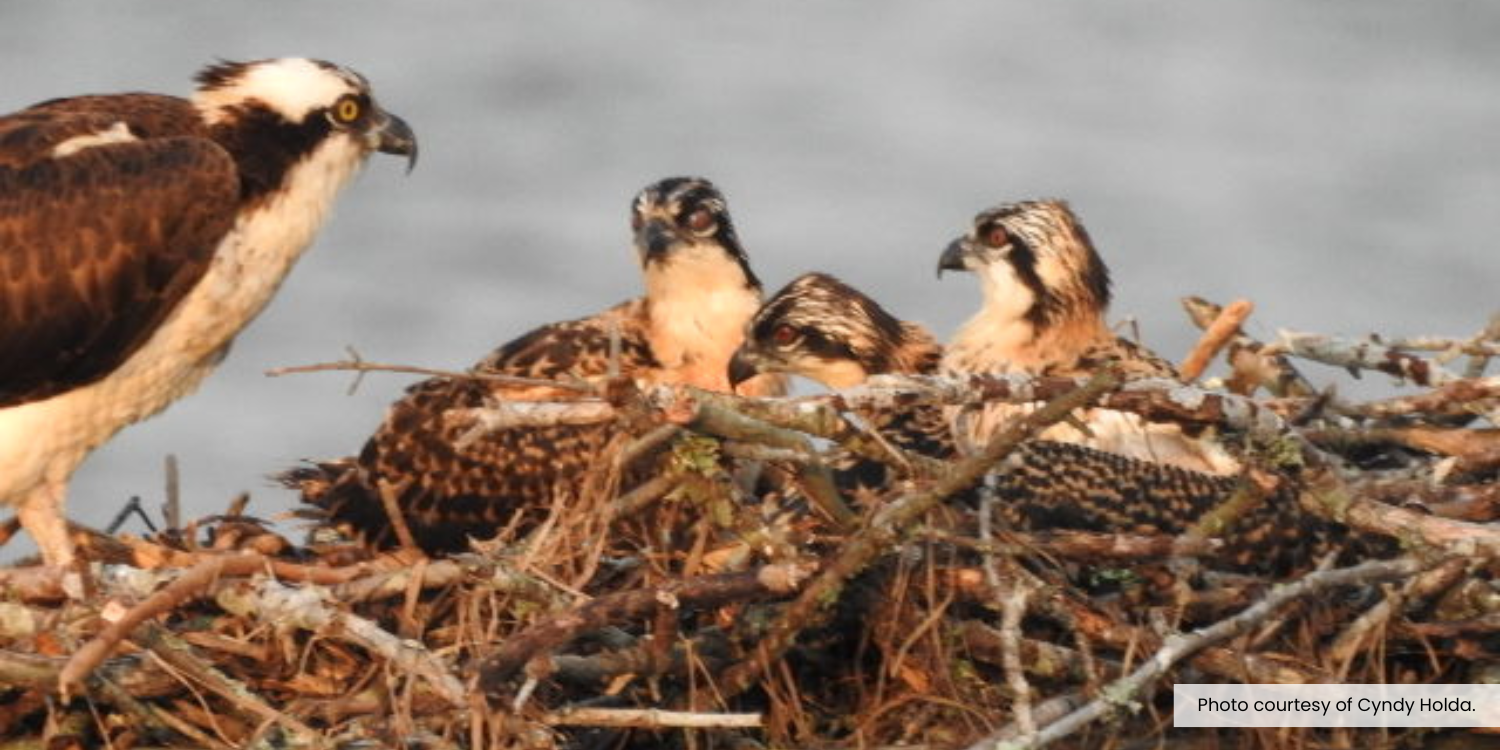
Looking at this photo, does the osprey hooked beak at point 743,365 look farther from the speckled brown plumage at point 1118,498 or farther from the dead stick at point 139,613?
the dead stick at point 139,613

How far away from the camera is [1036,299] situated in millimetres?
8891

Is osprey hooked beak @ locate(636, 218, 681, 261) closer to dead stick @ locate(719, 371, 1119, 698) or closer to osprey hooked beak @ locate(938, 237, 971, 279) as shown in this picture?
osprey hooked beak @ locate(938, 237, 971, 279)

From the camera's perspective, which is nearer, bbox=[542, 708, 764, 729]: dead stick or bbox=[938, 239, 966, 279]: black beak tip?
bbox=[542, 708, 764, 729]: dead stick

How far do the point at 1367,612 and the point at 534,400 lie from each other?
2892 millimetres

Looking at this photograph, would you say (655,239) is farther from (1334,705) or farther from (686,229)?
(1334,705)

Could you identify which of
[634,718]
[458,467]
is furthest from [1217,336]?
[634,718]

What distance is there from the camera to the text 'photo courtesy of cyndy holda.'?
6660mm

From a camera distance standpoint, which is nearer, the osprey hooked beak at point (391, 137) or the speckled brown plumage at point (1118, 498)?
the speckled brown plumage at point (1118, 498)

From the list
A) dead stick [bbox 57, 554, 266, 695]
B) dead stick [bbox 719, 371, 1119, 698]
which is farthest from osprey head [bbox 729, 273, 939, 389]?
dead stick [bbox 57, 554, 266, 695]

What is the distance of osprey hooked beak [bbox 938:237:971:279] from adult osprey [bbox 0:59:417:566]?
2080 mm

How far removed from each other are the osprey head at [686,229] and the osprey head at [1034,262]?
2.53ft

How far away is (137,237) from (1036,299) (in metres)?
2.89

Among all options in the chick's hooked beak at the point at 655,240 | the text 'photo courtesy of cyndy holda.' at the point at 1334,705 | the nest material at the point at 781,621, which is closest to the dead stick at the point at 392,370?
the nest material at the point at 781,621

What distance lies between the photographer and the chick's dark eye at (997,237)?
910cm
